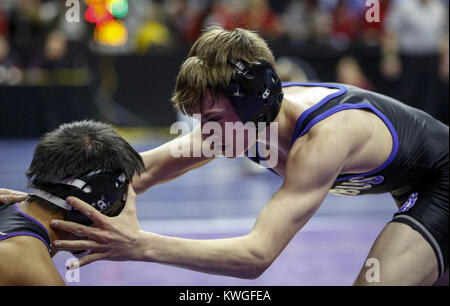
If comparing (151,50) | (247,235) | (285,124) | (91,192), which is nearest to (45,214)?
(91,192)

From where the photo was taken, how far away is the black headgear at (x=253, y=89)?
2824 millimetres

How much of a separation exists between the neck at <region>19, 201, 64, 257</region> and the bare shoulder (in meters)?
0.17

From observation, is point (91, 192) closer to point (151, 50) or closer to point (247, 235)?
point (247, 235)

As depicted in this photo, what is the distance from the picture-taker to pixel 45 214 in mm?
2613

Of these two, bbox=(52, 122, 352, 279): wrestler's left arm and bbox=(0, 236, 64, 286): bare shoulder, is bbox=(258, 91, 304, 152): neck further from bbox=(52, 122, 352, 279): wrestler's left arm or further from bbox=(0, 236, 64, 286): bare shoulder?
bbox=(0, 236, 64, 286): bare shoulder

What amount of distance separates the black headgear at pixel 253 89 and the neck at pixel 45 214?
0.91m

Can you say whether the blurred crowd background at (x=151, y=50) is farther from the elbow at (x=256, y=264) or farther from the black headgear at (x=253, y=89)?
the elbow at (x=256, y=264)

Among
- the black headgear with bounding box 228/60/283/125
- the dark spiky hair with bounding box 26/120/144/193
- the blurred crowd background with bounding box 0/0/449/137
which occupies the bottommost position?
the blurred crowd background with bounding box 0/0/449/137

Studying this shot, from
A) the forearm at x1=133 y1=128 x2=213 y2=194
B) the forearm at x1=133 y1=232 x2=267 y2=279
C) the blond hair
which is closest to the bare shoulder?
the forearm at x1=133 y1=232 x2=267 y2=279

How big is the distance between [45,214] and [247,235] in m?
0.86

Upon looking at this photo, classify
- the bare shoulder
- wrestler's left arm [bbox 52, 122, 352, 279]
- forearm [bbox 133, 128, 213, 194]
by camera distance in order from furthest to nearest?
forearm [bbox 133, 128, 213, 194], wrestler's left arm [bbox 52, 122, 352, 279], the bare shoulder

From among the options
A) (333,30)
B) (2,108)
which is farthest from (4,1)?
(333,30)

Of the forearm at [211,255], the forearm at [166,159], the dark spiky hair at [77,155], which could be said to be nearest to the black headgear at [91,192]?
the dark spiky hair at [77,155]

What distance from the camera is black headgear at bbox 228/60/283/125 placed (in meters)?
2.82
